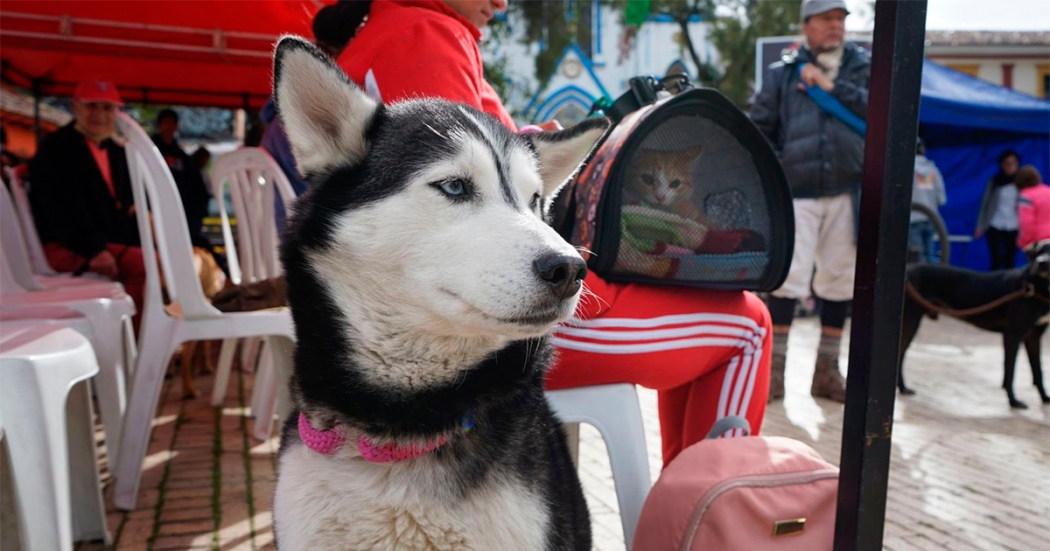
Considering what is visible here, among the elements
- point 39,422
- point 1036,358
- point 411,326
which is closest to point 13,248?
point 39,422

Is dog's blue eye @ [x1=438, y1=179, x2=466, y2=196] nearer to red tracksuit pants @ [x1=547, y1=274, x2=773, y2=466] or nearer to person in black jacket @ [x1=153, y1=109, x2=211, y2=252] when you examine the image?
red tracksuit pants @ [x1=547, y1=274, x2=773, y2=466]

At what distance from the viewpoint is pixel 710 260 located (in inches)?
84.2

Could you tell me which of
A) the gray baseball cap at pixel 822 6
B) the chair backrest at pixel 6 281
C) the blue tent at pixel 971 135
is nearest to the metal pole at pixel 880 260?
the chair backrest at pixel 6 281

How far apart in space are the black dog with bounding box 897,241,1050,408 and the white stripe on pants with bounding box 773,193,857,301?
1340mm

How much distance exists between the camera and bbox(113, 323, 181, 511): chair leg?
122 inches

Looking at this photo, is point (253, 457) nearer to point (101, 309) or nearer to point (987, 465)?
point (101, 309)

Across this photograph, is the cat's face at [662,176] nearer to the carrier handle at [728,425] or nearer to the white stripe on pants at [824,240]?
the carrier handle at [728,425]

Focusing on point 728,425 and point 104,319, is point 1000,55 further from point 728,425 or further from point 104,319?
point 104,319

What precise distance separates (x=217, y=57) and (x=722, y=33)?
Result: 1675cm

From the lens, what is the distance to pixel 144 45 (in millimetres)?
6664

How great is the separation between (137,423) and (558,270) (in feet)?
8.29

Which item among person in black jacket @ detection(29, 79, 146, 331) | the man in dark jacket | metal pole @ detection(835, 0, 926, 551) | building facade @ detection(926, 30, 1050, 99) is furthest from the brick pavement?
building facade @ detection(926, 30, 1050, 99)

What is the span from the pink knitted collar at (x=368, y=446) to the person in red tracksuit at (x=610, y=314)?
24.8 inches

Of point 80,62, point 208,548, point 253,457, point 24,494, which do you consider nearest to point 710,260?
point 24,494
